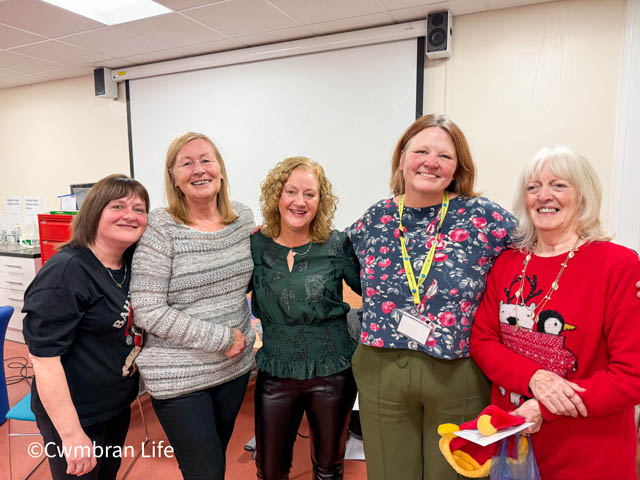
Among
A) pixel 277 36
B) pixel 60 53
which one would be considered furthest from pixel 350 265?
pixel 60 53

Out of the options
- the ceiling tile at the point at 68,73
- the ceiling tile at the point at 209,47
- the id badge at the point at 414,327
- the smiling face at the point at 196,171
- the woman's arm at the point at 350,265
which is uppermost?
the ceiling tile at the point at 68,73

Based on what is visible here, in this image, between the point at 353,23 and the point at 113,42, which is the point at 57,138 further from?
the point at 353,23

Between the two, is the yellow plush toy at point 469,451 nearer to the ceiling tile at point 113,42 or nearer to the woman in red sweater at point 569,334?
the woman in red sweater at point 569,334

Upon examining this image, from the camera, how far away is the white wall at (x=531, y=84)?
2.81 metres

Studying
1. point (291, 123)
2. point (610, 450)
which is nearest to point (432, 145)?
point (610, 450)

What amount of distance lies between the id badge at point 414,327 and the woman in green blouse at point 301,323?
0.99 feet

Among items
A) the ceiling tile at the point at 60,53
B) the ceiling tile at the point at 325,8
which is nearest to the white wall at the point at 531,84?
the ceiling tile at the point at 325,8

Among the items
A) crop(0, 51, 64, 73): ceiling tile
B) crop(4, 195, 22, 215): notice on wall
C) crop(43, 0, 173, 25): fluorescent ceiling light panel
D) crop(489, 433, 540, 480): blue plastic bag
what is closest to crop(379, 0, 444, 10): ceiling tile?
crop(43, 0, 173, 25): fluorescent ceiling light panel

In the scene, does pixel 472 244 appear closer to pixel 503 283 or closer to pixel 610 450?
pixel 503 283

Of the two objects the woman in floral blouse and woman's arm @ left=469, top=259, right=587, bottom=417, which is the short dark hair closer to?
the woman in floral blouse

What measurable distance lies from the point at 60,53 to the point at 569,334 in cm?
471

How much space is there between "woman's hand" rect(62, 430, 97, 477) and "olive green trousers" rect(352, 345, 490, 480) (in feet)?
2.90

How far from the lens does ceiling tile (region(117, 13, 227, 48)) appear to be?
3.14 metres

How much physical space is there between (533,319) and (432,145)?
23.4 inches
